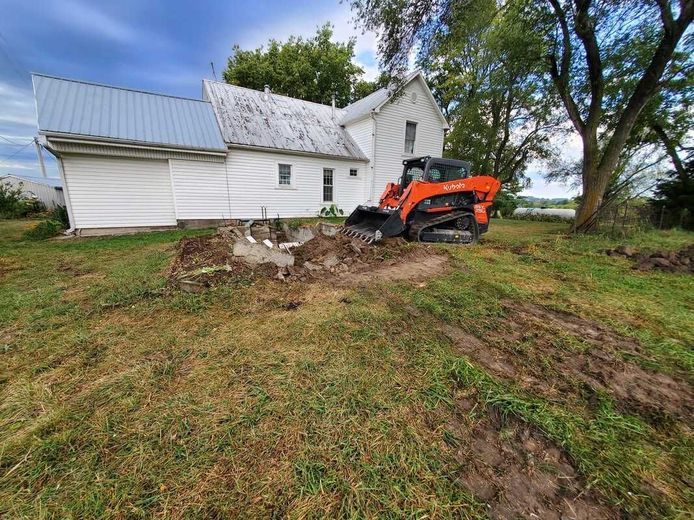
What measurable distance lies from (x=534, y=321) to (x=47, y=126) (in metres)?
12.6

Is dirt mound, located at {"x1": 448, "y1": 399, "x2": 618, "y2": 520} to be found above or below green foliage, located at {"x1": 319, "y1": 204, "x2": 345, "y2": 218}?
below

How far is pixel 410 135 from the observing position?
15.0 metres

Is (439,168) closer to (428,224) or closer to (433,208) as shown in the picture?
(433,208)

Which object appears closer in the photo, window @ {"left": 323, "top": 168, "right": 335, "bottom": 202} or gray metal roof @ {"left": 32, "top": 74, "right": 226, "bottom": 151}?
gray metal roof @ {"left": 32, "top": 74, "right": 226, "bottom": 151}

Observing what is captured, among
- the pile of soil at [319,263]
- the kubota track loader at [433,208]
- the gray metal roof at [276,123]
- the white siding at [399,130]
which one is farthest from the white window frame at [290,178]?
the pile of soil at [319,263]

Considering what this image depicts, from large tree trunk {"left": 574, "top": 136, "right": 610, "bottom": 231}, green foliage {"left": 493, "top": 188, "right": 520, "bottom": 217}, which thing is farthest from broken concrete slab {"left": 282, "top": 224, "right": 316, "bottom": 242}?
green foliage {"left": 493, "top": 188, "right": 520, "bottom": 217}

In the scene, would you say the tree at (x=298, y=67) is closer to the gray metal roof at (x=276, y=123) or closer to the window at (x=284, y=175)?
the gray metal roof at (x=276, y=123)

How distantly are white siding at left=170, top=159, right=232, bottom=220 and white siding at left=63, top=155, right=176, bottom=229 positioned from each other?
0.99ft

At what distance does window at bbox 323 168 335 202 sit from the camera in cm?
1339

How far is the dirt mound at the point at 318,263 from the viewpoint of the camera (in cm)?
441

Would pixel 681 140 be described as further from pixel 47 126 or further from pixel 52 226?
pixel 52 226

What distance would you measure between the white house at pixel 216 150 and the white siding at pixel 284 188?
4 cm

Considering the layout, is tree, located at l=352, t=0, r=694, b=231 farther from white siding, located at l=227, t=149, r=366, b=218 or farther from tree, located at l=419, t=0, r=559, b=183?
white siding, located at l=227, t=149, r=366, b=218

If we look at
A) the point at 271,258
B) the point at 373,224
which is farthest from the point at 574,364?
the point at 373,224
